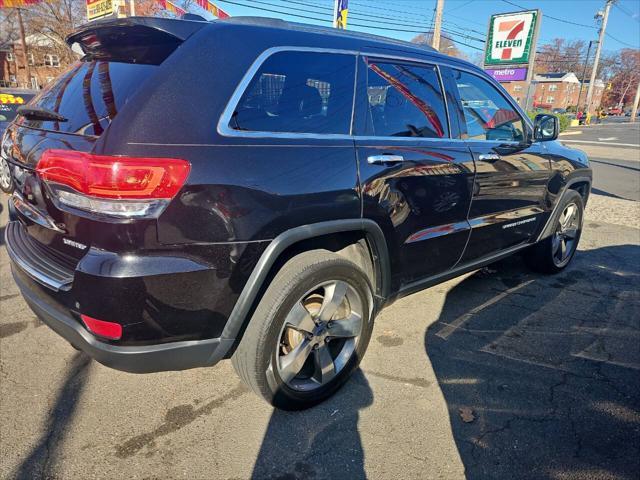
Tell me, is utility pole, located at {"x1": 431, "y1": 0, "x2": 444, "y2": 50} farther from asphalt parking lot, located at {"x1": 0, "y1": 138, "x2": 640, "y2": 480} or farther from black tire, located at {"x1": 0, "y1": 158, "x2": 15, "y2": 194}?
black tire, located at {"x1": 0, "y1": 158, "x2": 15, "y2": 194}

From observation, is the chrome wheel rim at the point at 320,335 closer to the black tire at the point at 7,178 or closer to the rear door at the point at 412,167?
the rear door at the point at 412,167

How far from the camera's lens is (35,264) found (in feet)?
6.80

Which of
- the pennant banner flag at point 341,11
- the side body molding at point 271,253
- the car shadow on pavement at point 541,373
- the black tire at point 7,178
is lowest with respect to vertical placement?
the car shadow on pavement at point 541,373

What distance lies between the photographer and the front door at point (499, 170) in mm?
3186

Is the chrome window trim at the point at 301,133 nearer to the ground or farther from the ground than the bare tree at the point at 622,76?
nearer to the ground

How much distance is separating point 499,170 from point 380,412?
199cm

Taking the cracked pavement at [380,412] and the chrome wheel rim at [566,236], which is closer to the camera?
the cracked pavement at [380,412]

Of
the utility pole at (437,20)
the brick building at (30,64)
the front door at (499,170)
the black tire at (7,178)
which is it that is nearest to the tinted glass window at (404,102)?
the front door at (499,170)

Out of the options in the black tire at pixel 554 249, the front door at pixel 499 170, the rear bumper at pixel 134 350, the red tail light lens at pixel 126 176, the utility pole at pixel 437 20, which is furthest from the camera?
the utility pole at pixel 437 20

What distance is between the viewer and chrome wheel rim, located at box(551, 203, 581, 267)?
4.43 m

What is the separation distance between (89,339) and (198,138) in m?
0.96

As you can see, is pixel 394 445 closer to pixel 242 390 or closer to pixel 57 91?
pixel 242 390

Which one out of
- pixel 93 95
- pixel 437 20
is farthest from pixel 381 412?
pixel 437 20

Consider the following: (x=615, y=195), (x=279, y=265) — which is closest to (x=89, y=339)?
(x=279, y=265)
